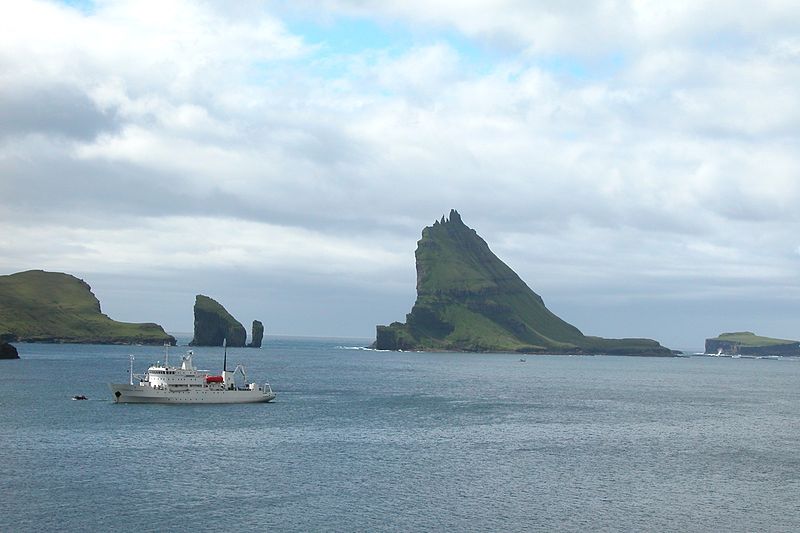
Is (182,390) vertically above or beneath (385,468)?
above

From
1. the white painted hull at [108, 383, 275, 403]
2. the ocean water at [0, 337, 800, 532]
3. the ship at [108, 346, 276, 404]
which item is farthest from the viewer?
the ship at [108, 346, 276, 404]

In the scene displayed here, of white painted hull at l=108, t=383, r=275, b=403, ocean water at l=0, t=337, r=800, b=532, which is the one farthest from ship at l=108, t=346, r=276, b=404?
ocean water at l=0, t=337, r=800, b=532

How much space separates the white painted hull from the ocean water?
3.31 meters

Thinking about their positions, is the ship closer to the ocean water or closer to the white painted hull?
the white painted hull

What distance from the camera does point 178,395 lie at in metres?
150

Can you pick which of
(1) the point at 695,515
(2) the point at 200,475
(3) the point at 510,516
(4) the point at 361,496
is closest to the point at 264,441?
(2) the point at 200,475

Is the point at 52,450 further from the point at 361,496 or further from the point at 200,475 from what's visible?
the point at 361,496

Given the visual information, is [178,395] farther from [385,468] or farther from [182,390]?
[385,468]

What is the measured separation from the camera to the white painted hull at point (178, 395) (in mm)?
147875

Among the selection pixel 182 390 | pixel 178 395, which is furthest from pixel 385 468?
pixel 178 395

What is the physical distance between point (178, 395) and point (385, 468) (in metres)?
69.9

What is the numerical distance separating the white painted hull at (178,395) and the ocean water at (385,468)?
331cm

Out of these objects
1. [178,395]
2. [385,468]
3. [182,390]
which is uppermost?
[182,390]

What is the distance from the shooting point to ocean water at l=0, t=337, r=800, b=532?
69.4 meters
